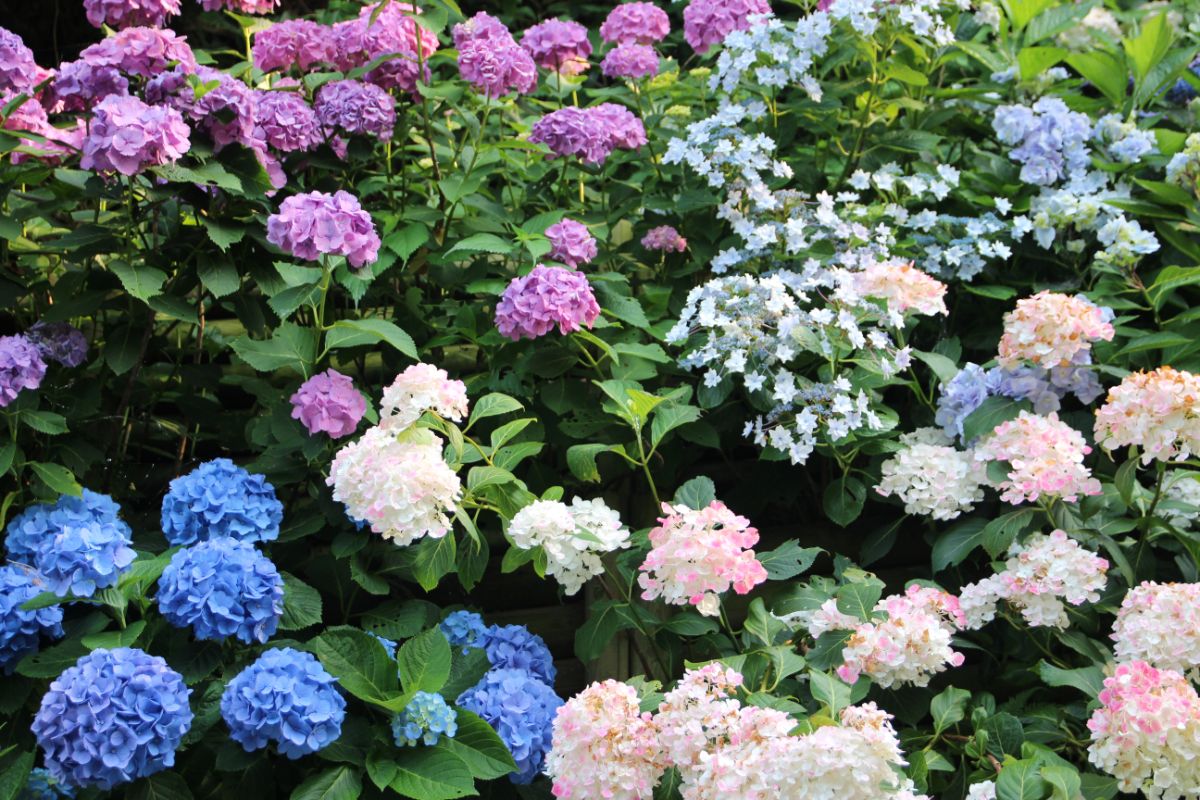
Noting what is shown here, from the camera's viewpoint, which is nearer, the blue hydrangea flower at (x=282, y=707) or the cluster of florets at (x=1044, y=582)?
the blue hydrangea flower at (x=282, y=707)

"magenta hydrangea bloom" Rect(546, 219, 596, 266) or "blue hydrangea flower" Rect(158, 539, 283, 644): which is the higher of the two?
"magenta hydrangea bloom" Rect(546, 219, 596, 266)

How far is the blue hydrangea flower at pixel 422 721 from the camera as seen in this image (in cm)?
171

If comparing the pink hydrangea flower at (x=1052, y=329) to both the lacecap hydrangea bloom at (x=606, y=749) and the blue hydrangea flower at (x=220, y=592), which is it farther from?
the blue hydrangea flower at (x=220, y=592)

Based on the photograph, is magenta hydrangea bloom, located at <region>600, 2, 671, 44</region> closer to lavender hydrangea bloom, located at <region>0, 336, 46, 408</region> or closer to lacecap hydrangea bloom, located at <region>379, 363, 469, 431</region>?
lacecap hydrangea bloom, located at <region>379, 363, 469, 431</region>

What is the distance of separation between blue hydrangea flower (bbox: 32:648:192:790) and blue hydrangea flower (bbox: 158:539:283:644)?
0.09 m

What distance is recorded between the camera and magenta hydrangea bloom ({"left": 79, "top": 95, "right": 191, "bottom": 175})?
74.4 inches

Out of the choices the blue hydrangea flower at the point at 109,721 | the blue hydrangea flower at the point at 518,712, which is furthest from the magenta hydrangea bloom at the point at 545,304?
the blue hydrangea flower at the point at 109,721

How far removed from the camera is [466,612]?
6.77ft

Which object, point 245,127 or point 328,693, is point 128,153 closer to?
point 245,127

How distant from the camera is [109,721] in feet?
5.14

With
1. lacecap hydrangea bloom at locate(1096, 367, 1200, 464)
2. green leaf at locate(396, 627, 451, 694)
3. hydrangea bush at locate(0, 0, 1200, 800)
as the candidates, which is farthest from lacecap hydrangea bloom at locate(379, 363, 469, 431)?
lacecap hydrangea bloom at locate(1096, 367, 1200, 464)

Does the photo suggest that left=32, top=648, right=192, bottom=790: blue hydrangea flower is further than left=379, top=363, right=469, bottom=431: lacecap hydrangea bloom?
No

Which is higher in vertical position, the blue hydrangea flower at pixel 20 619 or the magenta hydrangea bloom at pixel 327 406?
the magenta hydrangea bloom at pixel 327 406

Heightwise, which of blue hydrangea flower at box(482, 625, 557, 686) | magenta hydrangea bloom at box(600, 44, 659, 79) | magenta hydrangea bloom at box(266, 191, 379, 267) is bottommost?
blue hydrangea flower at box(482, 625, 557, 686)
